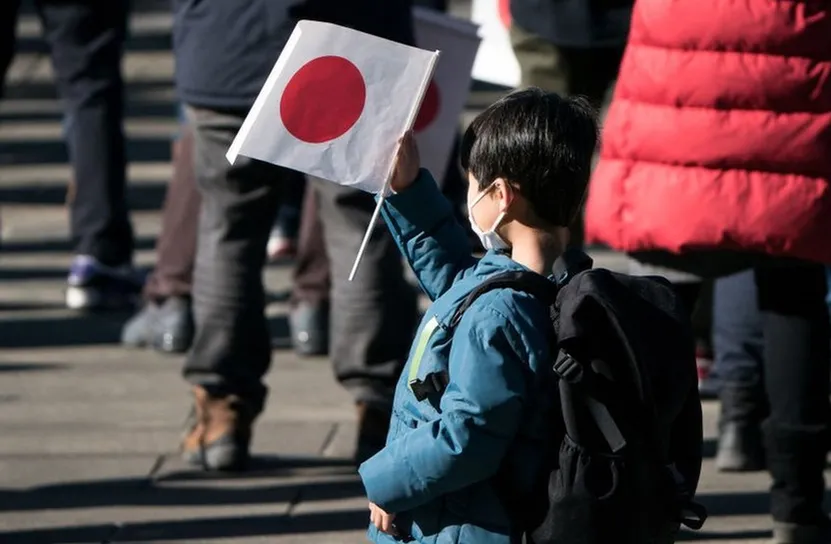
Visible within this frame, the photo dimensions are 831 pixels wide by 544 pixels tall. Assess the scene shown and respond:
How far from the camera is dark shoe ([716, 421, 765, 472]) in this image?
4875 mm

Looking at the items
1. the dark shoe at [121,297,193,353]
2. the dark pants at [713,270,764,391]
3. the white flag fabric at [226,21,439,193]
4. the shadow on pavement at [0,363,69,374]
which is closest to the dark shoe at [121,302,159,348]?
the dark shoe at [121,297,193,353]

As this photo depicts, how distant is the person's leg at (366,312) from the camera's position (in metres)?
4.75

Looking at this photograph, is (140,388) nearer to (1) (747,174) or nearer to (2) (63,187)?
(1) (747,174)

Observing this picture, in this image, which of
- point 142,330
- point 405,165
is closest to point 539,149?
point 405,165

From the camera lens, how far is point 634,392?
271 centimetres

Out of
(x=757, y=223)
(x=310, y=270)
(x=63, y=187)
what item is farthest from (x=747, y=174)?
(x=63, y=187)

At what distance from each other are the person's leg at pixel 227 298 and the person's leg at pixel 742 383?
123 centimetres

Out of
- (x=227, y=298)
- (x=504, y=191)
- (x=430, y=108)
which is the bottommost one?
(x=227, y=298)

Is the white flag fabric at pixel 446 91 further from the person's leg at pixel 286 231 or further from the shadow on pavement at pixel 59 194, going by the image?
the shadow on pavement at pixel 59 194

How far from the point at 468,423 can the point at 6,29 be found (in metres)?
4.16

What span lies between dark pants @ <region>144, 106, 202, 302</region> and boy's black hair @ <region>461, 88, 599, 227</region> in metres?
3.33

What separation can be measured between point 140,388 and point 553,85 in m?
1.64

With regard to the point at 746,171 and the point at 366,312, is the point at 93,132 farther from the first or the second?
the point at 746,171

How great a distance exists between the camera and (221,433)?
15.9 ft
